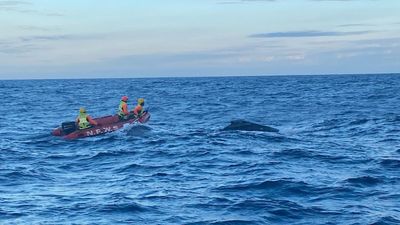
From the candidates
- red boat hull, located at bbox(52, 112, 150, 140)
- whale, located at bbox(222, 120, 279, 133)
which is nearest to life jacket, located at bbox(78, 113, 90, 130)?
Result: red boat hull, located at bbox(52, 112, 150, 140)

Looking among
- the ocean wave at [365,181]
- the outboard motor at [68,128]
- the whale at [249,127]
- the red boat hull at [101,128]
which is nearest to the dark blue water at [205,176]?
the ocean wave at [365,181]

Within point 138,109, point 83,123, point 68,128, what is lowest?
point 68,128

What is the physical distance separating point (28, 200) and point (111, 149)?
369 inches

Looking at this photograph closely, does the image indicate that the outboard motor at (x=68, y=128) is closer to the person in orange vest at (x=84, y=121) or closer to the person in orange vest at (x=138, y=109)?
the person in orange vest at (x=84, y=121)

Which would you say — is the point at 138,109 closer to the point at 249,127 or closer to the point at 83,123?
the point at 83,123

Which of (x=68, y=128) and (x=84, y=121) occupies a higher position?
(x=84, y=121)

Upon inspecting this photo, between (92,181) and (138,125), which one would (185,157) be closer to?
(92,181)

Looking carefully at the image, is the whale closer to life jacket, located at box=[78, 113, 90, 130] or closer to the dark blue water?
the dark blue water

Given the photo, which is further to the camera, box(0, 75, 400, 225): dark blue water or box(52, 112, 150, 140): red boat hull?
box(52, 112, 150, 140): red boat hull

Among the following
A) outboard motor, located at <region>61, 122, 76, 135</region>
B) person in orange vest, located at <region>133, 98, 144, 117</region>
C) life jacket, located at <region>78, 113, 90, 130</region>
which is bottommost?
outboard motor, located at <region>61, 122, 76, 135</region>

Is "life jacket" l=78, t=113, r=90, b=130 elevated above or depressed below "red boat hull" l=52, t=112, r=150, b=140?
above

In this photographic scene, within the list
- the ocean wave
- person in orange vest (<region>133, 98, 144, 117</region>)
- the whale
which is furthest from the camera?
person in orange vest (<region>133, 98, 144, 117</region>)

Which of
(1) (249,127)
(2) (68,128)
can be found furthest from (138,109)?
(1) (249,127)

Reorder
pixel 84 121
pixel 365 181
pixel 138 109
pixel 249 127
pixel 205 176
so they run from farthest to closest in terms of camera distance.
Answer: pixel 138 109
pixel 249 127
pixel 84 121
pixel 205 176
pixel 365 181
